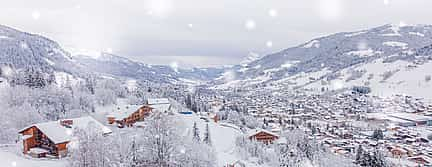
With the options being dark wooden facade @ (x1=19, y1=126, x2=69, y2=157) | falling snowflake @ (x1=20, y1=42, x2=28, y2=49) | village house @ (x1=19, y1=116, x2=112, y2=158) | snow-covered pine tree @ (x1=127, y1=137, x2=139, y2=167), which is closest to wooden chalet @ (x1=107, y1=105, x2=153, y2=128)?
village house @ (x1=19, y1=116, x2=112, y2=158)

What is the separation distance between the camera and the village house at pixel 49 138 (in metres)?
29.4

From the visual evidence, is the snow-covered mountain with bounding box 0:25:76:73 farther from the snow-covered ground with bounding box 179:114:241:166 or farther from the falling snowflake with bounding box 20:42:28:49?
the snow-covered ground with bounding box 179:114:241:166

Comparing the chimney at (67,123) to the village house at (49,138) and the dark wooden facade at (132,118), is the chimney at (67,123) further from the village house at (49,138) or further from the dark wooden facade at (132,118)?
the dark wooden facade at (132,118)

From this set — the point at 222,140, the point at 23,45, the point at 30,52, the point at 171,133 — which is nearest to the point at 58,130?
the point at 171,133

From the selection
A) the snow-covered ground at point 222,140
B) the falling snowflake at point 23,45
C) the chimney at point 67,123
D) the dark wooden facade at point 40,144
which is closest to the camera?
the dark wooden facade at point 40,144

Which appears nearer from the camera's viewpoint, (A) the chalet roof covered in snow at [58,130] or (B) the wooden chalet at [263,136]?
(A) the chalet roof covered in snow at [58,130]

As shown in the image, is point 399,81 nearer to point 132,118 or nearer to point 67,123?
point 132,118

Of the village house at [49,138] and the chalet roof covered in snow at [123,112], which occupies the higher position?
the chalet roof covered in snow at [123,112]

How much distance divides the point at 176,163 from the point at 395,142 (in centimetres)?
5289

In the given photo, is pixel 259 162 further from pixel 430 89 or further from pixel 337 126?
pixel 430 89

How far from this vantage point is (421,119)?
309 feet

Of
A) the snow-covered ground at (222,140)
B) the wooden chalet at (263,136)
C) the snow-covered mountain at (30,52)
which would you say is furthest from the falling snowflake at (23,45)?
the wooden chalet at (263,136)

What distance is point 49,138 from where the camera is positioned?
30.1 m

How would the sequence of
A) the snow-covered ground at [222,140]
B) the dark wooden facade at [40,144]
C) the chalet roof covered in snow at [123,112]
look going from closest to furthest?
1. the dark wooden facade at [40,144]
2. the snow-covered ground at [222,140]
3. the chalet roof covered in snow at [123,112]
